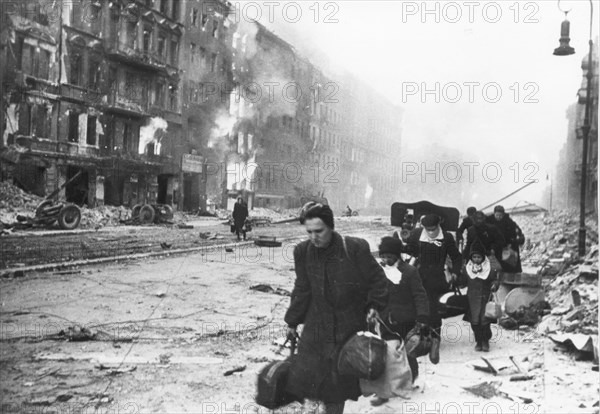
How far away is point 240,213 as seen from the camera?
9828 millimetres

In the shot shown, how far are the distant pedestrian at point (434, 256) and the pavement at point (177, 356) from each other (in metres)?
0.67

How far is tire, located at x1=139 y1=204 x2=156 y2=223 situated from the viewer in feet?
50.4

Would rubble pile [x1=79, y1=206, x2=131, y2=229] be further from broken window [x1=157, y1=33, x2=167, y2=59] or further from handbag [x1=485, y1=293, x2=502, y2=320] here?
handbag [x1=485, y1=293, x2=502, y2=320]

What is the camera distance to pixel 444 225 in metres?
5.57

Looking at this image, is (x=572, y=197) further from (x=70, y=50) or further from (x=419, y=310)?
(x=70, y=50)

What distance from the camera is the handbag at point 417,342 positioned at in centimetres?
400

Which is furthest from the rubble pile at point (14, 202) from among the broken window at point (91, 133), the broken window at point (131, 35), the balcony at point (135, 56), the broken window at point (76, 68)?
the broken window at point (131, 35)

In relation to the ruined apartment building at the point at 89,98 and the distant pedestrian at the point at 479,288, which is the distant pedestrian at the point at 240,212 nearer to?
the ruined apartment building at the point at 89,98

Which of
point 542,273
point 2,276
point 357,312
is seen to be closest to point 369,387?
point 357,312

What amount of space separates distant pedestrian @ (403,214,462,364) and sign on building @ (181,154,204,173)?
4.94 meters

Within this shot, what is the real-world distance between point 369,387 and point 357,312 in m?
0.47

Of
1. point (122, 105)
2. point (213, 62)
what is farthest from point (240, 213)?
point (122, 105)

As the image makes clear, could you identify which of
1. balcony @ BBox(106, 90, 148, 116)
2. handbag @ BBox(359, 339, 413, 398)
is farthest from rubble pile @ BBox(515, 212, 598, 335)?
balcony @ BBox(106, 90, 148, 116)

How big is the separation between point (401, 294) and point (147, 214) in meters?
13.3
